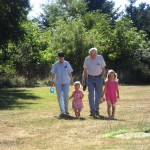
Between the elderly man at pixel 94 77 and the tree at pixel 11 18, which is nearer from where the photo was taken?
the elderly man at pixel 94 77

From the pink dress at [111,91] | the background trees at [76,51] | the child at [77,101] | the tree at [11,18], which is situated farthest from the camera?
the background trees at [76,51]

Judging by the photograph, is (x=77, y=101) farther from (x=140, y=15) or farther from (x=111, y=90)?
(x=140, y=15)

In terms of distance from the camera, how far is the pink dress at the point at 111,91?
14070 mm

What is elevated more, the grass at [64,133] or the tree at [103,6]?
the tree at [103,6]

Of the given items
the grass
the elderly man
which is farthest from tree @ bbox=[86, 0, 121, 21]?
the grass

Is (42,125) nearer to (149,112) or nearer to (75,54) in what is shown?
(149,112)

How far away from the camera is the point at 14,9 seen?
27891 millimetres

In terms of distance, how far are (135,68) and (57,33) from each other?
27.5 feet

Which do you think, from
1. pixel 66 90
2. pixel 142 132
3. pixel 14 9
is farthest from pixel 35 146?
pixel 14 9

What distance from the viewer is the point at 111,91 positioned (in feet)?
46.3

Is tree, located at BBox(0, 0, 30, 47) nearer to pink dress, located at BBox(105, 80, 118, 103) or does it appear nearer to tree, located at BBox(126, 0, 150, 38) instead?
pink dress, located at BBox(105, 80, 118, 103)

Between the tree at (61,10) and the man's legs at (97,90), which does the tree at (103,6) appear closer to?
the tree at (61,10)

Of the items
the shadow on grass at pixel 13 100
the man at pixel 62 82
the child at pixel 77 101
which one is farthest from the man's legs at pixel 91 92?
→ the shadow on grass at pixel 13 100

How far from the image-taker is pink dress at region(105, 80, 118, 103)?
14.1 m
